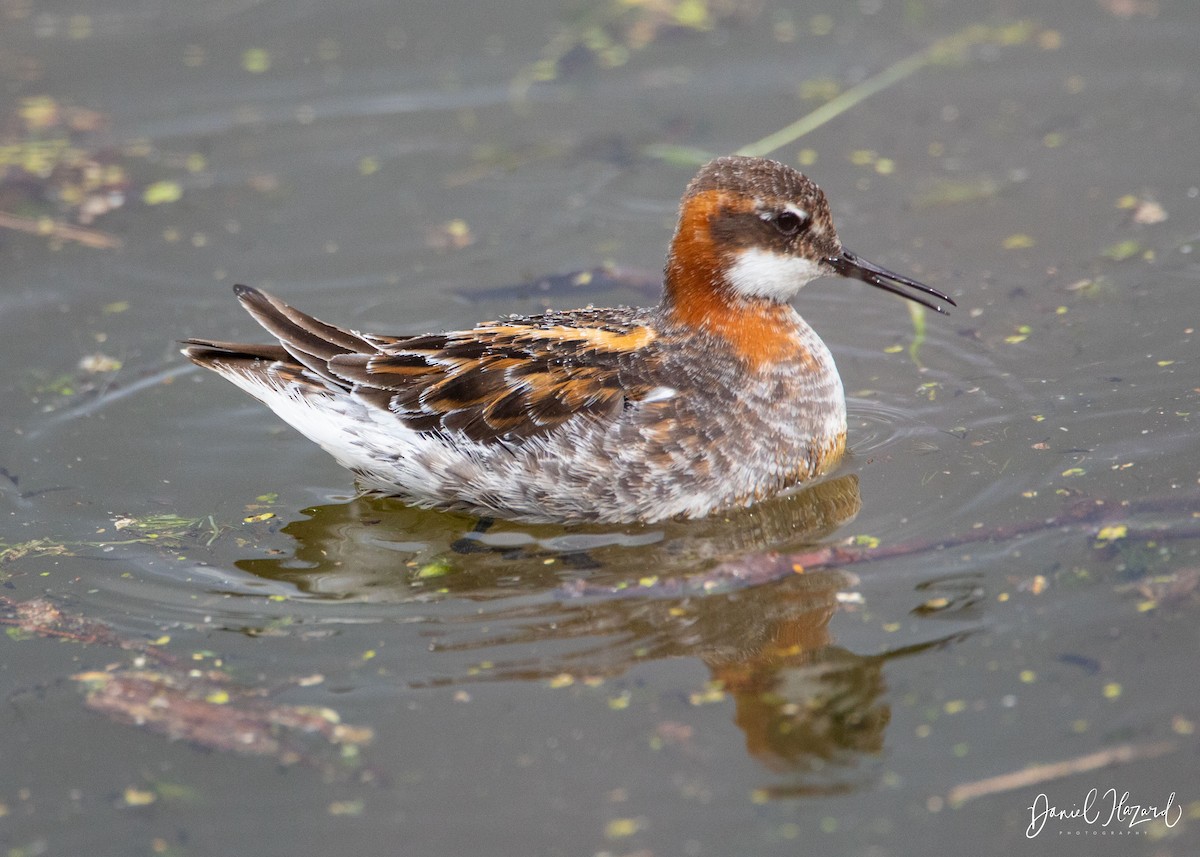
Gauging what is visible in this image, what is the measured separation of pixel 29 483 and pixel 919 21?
8163 mm

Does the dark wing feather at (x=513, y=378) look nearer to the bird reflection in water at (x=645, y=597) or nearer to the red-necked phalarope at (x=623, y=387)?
the red-necked phalarope at (x=623, y=387)

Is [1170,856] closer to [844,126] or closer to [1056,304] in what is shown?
[1056,304]

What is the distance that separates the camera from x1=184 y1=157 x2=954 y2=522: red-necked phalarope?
704 cm

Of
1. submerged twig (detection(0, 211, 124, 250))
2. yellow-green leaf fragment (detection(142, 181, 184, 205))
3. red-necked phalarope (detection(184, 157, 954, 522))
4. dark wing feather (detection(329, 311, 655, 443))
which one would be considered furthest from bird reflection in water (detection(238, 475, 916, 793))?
yellow-green leaf fragment (detection(142, 181, 184, 205))

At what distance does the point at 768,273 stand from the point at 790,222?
0.29 m

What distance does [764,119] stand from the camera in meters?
11.0

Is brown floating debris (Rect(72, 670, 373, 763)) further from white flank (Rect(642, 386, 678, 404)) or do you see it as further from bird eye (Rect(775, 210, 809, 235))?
bird eye (Rect(775, 210, 809, 235))

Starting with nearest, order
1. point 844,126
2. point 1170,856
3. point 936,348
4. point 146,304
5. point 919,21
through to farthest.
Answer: point 1170,856 < point 936,348 < point 146,304 < point 844,126 < point 919,21

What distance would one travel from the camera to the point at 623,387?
7102 millimetres

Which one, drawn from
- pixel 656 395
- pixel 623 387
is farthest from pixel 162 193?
pixel 656 395

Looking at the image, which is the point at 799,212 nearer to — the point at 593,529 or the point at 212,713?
the point at 593,529

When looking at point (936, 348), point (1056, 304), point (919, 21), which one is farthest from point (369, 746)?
point (919, 21)

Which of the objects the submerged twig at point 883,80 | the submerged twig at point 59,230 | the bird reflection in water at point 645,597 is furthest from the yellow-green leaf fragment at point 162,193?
the submerged twig at point 883,80

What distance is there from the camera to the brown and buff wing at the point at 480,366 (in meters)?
7.07
